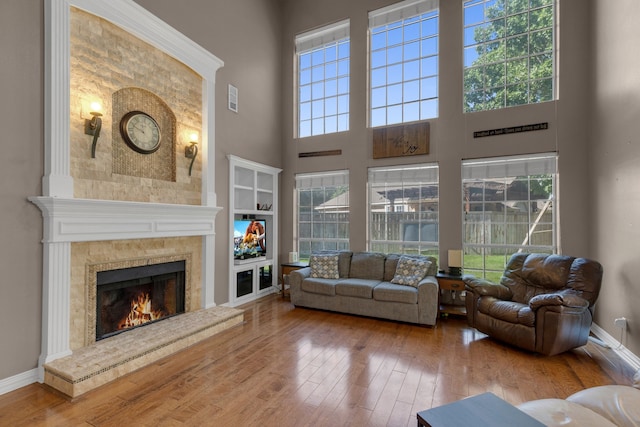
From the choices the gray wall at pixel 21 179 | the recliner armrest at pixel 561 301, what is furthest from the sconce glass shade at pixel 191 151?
the recliner armrest at pixel 561 301

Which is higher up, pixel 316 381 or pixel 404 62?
pixel 404 62

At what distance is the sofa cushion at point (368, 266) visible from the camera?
5.03 meters

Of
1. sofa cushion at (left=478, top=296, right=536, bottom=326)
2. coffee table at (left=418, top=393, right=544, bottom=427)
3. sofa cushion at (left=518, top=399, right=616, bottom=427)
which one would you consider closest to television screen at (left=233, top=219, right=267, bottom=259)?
sofa cushion at (left=478, top=296, right=536, bottom=326)

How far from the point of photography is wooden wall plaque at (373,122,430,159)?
5.11 meters

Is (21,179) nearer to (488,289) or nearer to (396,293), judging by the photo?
(396,293)

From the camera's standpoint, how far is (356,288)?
177 inches

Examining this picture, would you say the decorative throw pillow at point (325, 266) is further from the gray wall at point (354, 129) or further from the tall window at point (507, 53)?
the tall window at point (507, 53)

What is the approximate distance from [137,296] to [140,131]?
2.05 metres

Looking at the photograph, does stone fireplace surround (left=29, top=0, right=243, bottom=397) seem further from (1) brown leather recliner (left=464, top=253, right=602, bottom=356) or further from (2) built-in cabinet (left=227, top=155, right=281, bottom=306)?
(1) brown leather recliner (left=464, top=253, right=602, bottom=356)

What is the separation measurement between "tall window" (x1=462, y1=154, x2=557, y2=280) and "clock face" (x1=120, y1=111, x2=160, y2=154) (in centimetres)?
460

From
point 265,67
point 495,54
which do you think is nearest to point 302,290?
point 265,67

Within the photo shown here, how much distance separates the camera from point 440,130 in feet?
16.4

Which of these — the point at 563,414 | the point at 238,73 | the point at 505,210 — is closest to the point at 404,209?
the point at 505,210

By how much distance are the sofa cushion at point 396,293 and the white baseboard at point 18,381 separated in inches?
149
